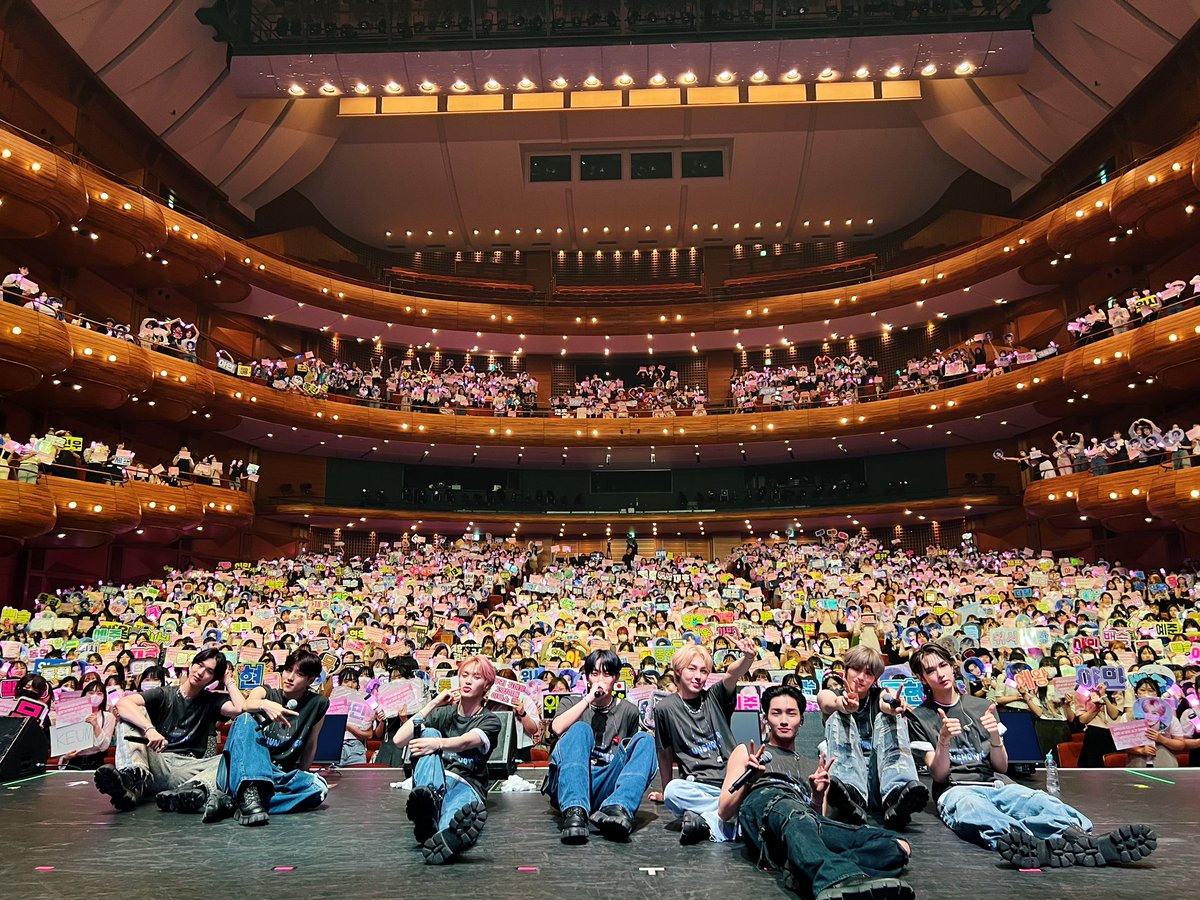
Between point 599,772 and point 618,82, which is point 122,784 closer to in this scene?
point 599,772

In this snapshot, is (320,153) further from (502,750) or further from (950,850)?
(950,850)

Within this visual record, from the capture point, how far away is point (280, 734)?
529 centimetres

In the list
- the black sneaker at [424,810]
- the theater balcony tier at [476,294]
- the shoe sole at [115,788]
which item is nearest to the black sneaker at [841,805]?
the black sneaker at [424,810]

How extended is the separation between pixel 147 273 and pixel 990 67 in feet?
82.3

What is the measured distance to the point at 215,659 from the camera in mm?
5516

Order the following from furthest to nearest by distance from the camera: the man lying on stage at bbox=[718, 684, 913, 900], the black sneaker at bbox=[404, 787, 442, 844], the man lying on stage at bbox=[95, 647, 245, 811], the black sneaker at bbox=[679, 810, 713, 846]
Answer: the man lying on stage at bbox=[95, 647, 245, 811] < the black sneaker at bbox=[679, 810, 713, 846] < the black sneaker at bbox=[404, 787, 442, 844] < the man lying on stage at bbox=[718, 684, 913, 900]

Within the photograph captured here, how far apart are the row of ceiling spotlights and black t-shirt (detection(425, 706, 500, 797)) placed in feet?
74.6

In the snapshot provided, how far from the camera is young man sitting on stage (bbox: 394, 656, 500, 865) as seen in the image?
417cm

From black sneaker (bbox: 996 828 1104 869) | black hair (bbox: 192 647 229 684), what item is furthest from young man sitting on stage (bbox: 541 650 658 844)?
black hair (bbox: 192 647 229 684)

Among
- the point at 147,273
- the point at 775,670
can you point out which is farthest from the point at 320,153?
the point at 775,670

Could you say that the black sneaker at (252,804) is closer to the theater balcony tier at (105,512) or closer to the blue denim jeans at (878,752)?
the blue denim jeans at (878,752)

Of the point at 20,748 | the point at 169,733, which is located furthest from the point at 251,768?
the point at 20,748

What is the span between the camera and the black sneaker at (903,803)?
14.9 feet

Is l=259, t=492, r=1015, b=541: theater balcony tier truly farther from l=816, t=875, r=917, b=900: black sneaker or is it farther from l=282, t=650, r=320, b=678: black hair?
l=816, t=875, r=917, b=900: black sneaker
